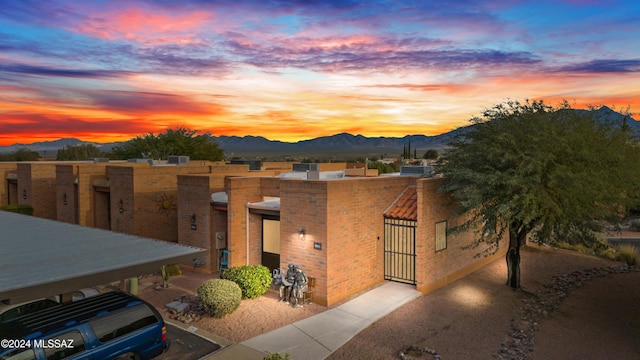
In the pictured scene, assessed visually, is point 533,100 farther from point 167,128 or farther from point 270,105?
point 167,128

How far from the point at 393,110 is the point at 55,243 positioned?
110 feet

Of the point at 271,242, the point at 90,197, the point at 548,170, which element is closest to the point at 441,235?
the point at 548,170

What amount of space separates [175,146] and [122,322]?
1861 inches

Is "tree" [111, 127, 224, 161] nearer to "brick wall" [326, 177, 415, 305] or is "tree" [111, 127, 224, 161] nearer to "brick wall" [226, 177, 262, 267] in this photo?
"brick wall" [226, 177, 262, 267]

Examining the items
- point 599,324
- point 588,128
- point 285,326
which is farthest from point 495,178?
point 285,326

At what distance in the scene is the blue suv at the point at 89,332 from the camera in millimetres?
6992

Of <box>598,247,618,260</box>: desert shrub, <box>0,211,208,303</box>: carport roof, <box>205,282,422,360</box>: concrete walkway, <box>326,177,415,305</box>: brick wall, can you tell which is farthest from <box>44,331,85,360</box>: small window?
<box>598,247,618,260</box>: desert shrub

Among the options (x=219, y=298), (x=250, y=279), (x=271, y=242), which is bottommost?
(x=219, y=298)

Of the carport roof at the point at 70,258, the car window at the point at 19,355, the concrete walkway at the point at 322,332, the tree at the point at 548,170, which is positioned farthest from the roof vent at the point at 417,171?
the car window at the point at 19,355

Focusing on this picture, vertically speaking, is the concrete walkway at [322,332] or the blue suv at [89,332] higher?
the blue suv at [89,332]

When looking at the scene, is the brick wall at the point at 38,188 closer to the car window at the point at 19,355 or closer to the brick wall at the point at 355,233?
the brick wall at the point at 355,233

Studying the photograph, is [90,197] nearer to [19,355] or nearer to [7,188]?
[7,188]

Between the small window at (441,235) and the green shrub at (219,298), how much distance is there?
24.7 feet

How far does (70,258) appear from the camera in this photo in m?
7.87
